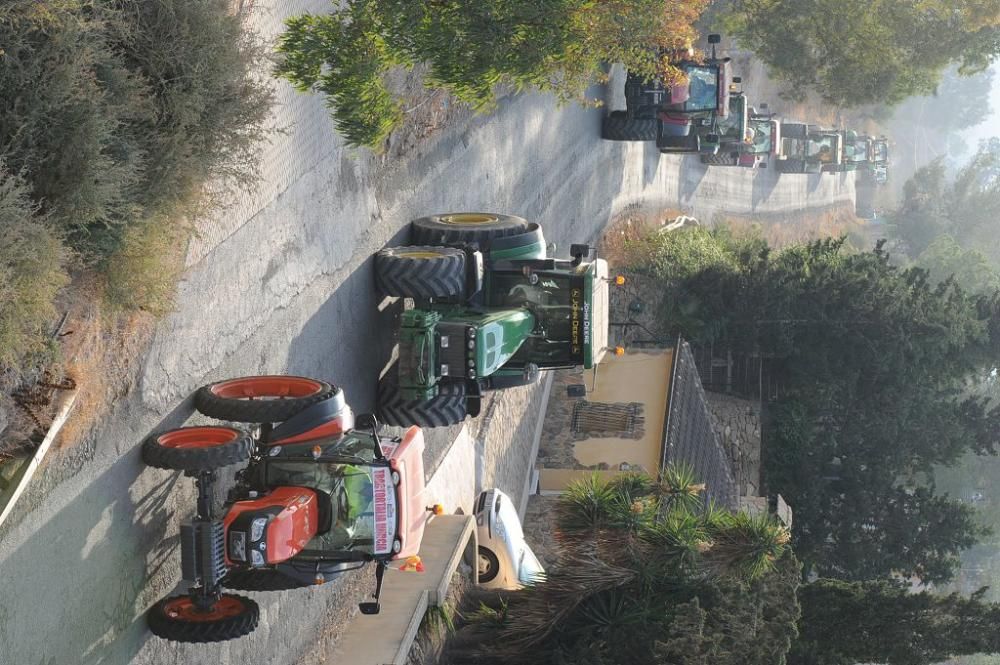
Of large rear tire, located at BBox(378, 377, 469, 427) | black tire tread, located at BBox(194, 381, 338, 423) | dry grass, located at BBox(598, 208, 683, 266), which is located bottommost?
large rear tire, located at BBox(378, 377, 469, 427)

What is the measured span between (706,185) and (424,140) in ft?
65.0

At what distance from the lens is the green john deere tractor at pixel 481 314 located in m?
12.4

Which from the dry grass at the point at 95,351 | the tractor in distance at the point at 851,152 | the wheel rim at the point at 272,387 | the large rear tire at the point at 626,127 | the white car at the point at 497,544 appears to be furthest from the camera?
the tractor in distance at the point at 851,152

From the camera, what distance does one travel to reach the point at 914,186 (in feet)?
208

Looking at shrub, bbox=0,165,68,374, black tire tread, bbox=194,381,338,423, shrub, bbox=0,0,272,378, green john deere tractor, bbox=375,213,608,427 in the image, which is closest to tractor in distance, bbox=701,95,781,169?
green john deere tractor, bbox=375,213,608,427

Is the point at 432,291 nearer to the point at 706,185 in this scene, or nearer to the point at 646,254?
the point at 646,254

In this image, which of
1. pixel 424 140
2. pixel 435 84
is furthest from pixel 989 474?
pixel 435 84

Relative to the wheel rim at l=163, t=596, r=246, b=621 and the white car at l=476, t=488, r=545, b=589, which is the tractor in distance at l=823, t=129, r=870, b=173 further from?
the wheel rim at l=163, t=596, r=246, b=621

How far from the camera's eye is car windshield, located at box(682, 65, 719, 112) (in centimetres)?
2216

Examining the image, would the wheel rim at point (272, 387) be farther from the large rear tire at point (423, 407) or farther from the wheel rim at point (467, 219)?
the wheel rim at point (467, 219)

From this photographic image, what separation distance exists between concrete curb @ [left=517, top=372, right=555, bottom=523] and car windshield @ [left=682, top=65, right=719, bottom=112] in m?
6.03

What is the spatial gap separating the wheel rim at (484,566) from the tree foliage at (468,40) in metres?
7.81

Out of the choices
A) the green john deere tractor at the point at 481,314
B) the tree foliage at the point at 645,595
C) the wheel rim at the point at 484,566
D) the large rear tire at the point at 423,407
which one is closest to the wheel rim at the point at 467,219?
the green john deere tractor at the point at 481,314

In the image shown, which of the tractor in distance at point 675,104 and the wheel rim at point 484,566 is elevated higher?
the tractor in distance at point 675,104
